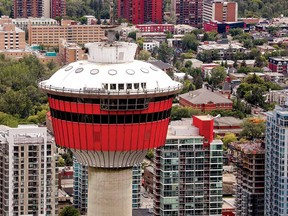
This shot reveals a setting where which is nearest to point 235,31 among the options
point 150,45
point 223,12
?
point 223,12

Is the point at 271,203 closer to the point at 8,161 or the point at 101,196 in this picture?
the point at 8,161

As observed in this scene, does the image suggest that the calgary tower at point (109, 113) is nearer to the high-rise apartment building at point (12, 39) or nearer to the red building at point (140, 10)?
the high-rise apartment building at point (12, 39)

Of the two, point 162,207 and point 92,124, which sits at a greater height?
point 92,124

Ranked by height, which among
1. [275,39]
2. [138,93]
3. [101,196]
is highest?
[138,93]

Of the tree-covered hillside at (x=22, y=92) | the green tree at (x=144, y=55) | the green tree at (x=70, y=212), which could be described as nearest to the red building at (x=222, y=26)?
the green tree at (x=144, y=55)

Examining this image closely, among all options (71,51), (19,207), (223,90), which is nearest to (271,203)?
(19,207)

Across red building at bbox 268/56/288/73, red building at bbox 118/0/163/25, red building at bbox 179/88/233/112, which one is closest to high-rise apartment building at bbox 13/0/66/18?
red building at bbox 118/0/163/25

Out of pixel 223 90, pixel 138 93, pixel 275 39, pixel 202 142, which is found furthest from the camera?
pixel 275 39
